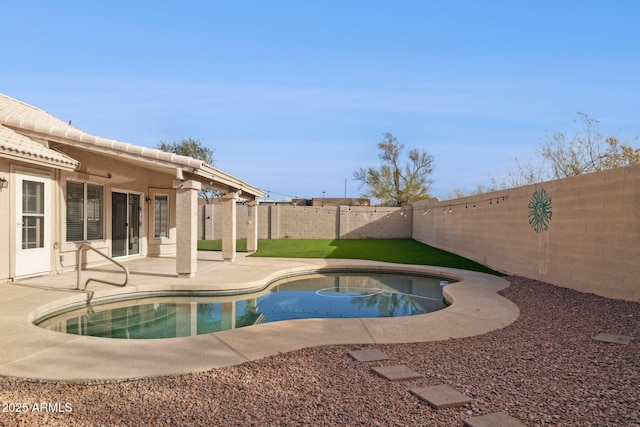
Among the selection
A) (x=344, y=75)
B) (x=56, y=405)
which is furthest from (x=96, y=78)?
(x=56, y=405)

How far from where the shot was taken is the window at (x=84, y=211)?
9930 millimetres

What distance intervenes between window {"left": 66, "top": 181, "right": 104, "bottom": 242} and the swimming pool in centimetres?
340

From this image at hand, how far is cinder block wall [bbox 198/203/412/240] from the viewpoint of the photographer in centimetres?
2383

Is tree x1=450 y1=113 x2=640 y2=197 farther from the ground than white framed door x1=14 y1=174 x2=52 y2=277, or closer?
farther from the ground

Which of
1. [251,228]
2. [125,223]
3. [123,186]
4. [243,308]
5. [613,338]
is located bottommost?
[243,308]

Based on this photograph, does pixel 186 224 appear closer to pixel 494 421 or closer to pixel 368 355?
pixel 368 355

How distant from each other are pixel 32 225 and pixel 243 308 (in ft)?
16.2

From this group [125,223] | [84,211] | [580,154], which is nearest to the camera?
[84,211]

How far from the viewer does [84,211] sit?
10.4 meters

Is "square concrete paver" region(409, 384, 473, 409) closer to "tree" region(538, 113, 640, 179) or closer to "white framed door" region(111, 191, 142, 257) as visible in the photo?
"white framed door" region(111, 191, 142, 257)

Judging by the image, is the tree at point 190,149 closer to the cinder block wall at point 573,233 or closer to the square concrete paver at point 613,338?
the cinder block wall at point 573,233

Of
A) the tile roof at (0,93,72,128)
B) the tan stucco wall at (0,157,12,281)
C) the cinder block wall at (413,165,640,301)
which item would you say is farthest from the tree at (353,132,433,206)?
the tan stucco wall at (0,157,12,281)

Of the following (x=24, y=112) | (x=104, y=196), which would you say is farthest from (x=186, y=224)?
(x=24, y=112)

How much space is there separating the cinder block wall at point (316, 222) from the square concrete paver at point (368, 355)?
66.1 ft
